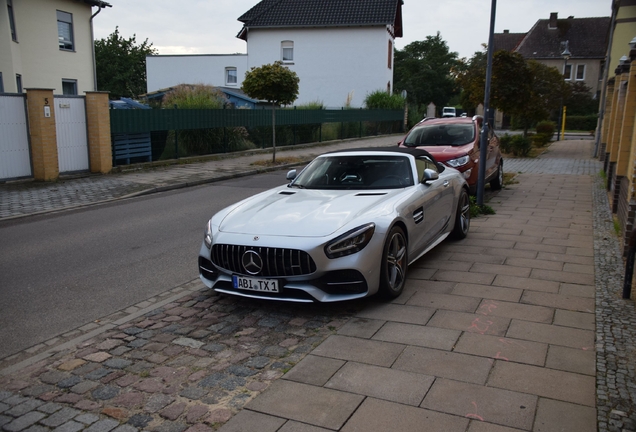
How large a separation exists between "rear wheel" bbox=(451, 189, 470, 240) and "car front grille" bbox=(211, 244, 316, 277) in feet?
11.7

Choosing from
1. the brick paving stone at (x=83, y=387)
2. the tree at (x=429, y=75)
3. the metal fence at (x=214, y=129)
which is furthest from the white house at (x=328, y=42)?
the brick paving stone at (x=83, y=387)

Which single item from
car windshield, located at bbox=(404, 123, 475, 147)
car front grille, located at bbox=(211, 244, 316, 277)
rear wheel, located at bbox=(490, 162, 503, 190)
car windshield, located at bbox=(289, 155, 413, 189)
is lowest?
rear wheel, located at bbox=(490, 162, 503, 190)

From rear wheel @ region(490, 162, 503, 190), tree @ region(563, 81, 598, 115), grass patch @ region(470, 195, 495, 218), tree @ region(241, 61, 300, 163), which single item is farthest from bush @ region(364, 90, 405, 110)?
grass patch @ region(470, 195, 495, 218)

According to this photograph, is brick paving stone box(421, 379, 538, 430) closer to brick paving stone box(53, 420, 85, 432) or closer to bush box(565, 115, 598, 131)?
brick paving stone box(53, 420, 85, 432)

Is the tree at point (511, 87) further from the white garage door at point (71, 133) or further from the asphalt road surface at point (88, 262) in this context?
the white garage door at point (71, 133)

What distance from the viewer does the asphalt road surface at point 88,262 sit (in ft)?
17.8

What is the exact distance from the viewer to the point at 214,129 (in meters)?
21.3

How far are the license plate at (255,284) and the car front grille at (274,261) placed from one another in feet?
0.19

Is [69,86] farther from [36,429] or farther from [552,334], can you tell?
[552,334]

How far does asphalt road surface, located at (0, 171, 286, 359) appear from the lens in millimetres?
5414

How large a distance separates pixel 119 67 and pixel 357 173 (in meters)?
57.3

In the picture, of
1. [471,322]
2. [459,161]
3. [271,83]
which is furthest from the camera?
[271,83]

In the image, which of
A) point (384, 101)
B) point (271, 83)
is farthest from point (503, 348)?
point (384, 101)

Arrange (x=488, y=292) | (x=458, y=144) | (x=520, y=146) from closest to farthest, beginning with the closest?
(x=488, y=292) → (x=458, y=144) → (x=520, y=146)
